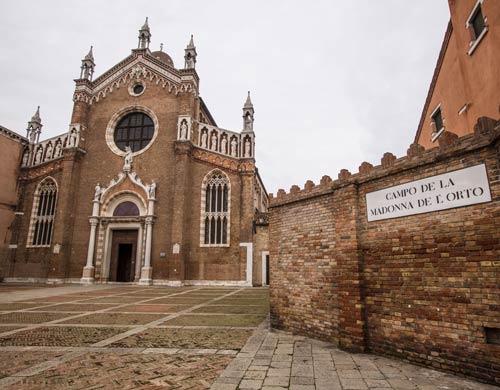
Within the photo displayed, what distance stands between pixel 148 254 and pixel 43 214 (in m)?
10.3

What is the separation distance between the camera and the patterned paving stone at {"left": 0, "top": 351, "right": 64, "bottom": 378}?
14.5 feet

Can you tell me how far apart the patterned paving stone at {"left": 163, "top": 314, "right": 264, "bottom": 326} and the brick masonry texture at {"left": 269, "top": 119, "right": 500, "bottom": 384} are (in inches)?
50.0

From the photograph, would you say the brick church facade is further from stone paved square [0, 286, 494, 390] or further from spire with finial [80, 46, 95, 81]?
stone paved square [0, 286, 494, 390]

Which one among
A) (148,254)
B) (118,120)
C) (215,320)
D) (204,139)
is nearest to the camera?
(215,320)

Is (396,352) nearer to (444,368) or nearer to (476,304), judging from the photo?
(444,368)

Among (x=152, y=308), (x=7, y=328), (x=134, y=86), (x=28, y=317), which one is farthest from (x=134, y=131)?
(x=7, y=328)

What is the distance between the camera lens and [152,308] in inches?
409

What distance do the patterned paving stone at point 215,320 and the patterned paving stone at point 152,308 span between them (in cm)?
132

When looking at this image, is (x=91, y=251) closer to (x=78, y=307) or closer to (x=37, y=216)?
(x=37, y=216)

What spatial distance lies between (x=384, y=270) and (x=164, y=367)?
3.70 meters

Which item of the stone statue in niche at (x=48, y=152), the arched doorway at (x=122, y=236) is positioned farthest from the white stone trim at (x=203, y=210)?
the stone statue in niche at (x=48, y=152)

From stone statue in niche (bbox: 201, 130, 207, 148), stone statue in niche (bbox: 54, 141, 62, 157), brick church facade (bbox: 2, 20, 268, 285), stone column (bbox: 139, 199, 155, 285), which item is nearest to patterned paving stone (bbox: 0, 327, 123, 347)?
brick church facade (bbox: 2, 20, 268, 285)

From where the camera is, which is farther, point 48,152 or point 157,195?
point 48,152

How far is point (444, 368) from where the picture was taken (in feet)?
13.5
